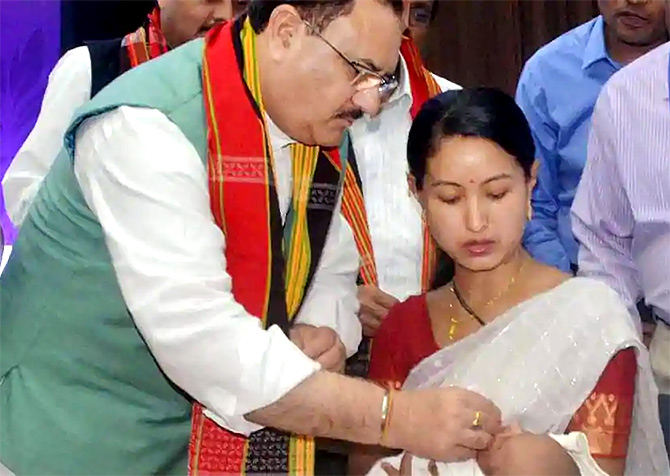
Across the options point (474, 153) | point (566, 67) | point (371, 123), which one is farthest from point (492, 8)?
point (474, 153)

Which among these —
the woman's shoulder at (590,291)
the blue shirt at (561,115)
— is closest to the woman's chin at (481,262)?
the woman's shoulder at (590,291)

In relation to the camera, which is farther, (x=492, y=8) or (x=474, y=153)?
(x=492, y=8)

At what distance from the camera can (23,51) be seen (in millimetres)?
3262

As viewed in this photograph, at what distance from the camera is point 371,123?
217 cm

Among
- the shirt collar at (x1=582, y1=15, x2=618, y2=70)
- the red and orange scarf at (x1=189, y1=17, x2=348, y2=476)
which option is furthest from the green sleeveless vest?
the shirt collar at (x1=582, y1=15, x2=618, y2=70)

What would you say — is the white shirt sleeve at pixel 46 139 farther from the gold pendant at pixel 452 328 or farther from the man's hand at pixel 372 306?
the gold pendant at pixel 452 328

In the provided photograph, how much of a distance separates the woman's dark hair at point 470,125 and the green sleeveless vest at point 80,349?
1.35ft

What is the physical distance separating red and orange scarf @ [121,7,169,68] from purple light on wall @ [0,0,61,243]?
1022 mm

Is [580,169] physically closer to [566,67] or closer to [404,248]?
[566,67]

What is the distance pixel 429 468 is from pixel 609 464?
273 mm

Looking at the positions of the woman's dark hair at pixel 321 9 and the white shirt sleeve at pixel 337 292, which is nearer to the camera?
the woman's dark hair at pixel 321 9

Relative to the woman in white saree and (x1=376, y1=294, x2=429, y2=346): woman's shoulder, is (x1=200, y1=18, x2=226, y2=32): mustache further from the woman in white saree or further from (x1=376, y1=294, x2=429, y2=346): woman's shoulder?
(x1=376, y1=294, x2=429, y2=346): woman's shoulder

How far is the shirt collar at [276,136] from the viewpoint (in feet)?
5.04

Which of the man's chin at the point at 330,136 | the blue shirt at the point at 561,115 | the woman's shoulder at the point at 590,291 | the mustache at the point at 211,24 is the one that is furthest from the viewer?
the blue shirt at the point at 561,115
